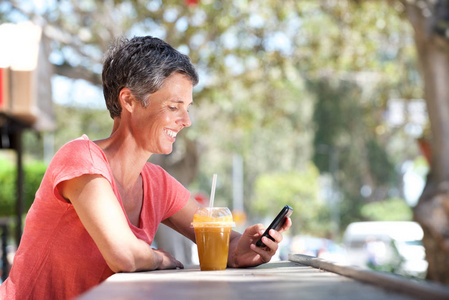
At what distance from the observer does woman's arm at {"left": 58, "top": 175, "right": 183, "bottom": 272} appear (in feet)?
6.07

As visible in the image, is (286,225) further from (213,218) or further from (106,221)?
(106,221)

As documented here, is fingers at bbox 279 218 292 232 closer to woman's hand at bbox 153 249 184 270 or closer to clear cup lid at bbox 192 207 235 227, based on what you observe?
clear cup lid at bbox 192 207 235 227

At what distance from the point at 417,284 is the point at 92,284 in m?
1.19

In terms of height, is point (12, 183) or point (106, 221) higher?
point (12, 183)

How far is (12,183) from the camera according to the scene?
17.9 meters

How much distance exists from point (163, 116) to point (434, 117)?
213 inches

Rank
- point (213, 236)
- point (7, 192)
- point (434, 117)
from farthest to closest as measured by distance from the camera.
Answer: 1. point (7, 192)
2. point (434, 117)
3. point (213, 236)

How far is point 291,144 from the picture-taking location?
113 ft

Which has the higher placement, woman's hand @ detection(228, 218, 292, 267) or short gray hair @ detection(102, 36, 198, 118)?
short gray hair @ detection(102, 36, 198, 118)

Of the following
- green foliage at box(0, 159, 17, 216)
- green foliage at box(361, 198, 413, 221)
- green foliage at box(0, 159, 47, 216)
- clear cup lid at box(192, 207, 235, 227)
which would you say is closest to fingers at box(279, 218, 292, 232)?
clear cup lid at box(192, 207, 235, 227)

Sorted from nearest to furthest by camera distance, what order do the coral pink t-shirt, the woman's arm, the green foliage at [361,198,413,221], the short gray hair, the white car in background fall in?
the woman's arm
the coral pink t-shirt
the short gray hair
the white car in background
the green foliage at [361,198,413,221]

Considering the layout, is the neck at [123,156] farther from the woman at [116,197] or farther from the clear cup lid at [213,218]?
the clear cup lid at [213,218]

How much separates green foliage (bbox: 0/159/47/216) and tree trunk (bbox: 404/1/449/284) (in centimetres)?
1214

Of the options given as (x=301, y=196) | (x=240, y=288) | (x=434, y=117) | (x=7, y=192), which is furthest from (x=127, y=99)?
(x=301, y=196)
